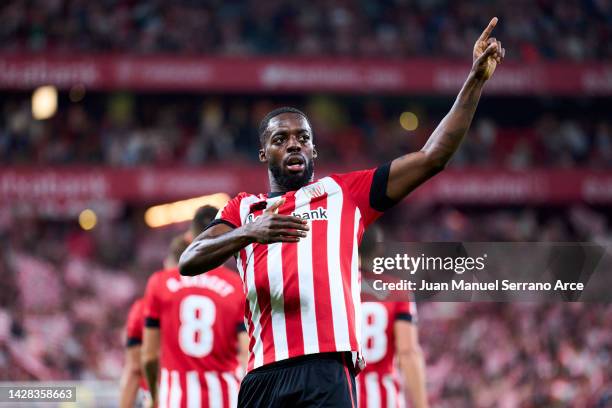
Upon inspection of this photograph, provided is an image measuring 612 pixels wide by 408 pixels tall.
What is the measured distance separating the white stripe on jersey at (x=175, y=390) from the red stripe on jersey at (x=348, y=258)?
2710mm

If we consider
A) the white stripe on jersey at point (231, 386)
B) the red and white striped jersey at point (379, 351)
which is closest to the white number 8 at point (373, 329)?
the red and white striped jersey at point (379, 351)

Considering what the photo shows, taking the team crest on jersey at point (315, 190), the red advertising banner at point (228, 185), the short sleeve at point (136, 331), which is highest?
the red advertising banner at point (228, 185)

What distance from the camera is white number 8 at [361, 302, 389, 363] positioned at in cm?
589

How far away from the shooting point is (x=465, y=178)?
2161 cm

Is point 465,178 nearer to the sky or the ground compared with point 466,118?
nearer to the sky

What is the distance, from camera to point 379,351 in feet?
19.5

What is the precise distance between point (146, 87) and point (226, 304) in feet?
53.7

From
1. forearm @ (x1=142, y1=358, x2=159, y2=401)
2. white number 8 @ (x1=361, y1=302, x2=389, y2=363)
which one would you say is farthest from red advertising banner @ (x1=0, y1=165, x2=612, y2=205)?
white number 8 @ (x1=361, y1=302, x2=389, y2=363)

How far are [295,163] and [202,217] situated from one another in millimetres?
2202

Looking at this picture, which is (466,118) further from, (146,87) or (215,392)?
(146,87)

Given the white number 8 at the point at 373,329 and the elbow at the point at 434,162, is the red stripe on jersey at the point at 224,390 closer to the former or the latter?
the white number 8 at the point at 373,329

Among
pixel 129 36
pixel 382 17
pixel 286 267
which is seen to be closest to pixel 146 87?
pixel 129 36

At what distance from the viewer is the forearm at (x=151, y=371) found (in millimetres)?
6238

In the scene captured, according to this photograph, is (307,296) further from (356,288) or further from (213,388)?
(213,388)
